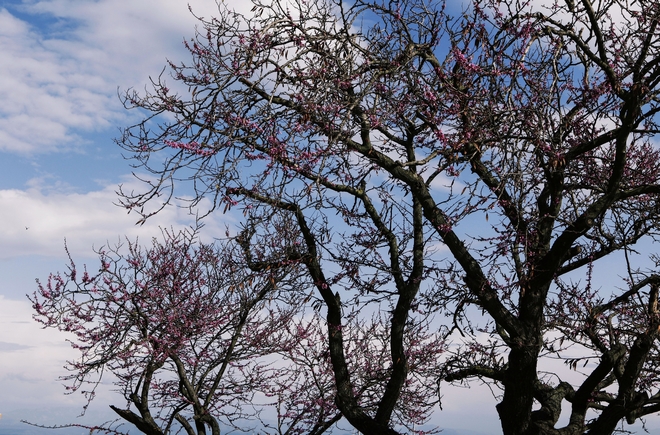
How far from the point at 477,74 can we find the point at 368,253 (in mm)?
3095

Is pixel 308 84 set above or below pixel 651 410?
above

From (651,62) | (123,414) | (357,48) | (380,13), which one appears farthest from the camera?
(123,414)

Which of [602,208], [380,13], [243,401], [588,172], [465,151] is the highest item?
[380,13]

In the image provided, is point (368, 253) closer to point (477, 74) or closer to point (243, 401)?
point (477, 74)

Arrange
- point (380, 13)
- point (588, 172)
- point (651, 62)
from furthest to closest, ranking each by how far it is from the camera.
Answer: point (588, 172)
point (380, 13)
point (651, 62)

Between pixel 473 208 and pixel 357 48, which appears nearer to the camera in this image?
pixel 473 208

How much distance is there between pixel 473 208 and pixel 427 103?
5.33ft

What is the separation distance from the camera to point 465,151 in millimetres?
7594

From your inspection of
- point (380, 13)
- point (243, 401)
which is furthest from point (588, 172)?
point (243, 401)

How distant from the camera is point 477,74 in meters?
7.40

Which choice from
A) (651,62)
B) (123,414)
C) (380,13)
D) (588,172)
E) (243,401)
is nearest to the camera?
(651,62)

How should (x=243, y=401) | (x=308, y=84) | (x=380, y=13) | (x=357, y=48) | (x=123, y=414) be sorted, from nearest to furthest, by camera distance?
(x=308, y=84), (x=357, y=48), (x=380, y=13), (x=123, y=414), (x=243, y=401)

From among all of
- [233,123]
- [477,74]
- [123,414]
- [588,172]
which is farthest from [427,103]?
[123,414]

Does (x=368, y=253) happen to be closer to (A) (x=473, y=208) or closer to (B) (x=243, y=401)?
(A) (x=473, y=208)
